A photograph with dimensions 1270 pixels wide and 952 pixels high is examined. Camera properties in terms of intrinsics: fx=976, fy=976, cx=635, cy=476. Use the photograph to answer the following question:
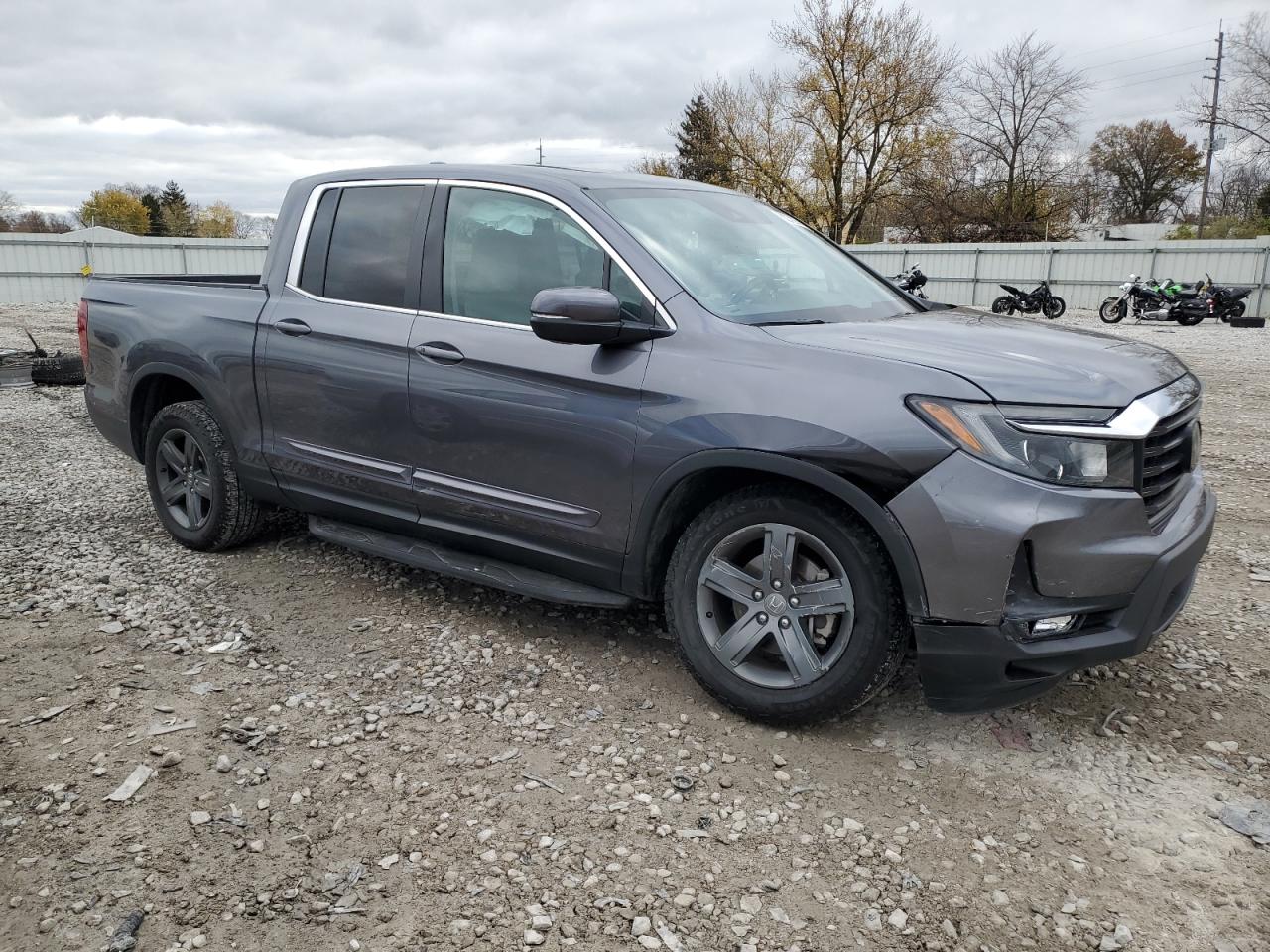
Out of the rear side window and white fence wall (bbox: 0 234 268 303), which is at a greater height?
white fence wall (bbox: 0 234 268 303)

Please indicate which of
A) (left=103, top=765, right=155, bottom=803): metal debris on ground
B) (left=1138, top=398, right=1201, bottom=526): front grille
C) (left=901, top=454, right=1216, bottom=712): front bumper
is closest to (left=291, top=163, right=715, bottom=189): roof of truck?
(left=901, top=454, right=1216, bottom=712): front bumper

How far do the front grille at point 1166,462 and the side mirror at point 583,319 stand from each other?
1515 millimetres

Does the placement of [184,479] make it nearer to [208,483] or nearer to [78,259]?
[208,483]

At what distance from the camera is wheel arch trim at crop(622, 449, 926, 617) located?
278cm

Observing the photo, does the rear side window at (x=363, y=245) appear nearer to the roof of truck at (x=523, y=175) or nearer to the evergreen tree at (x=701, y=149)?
the roof of truck at (x=523, y=175)

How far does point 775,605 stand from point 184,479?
332cm

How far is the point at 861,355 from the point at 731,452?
Result: 0.49 m

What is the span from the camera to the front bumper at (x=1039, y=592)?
2646 millimetres

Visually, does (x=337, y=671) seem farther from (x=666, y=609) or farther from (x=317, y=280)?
(x=317, y=280)

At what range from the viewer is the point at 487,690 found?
3.53m

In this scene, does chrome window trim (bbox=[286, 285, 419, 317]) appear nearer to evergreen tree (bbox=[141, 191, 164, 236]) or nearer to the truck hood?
the truck hood

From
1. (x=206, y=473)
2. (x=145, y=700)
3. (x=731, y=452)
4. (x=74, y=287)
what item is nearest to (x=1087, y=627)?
(x=731, y=452)

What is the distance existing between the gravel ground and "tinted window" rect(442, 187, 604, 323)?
4.46 ft

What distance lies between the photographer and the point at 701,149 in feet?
161
